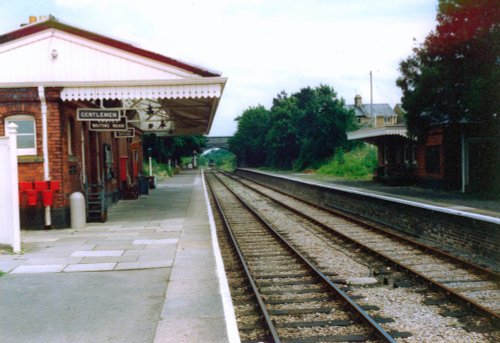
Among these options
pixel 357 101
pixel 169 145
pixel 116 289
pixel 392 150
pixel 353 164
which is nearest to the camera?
pixel 116 289

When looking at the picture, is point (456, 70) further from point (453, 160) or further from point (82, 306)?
point (82, 306)

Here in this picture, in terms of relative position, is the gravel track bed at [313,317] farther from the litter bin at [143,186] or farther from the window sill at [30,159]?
the litter bin at [143,186]

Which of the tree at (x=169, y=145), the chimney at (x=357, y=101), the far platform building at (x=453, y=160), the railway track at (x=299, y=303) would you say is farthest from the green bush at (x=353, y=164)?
the chimney at (x=357, y=101)

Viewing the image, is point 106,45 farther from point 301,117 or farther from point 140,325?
point 301,117

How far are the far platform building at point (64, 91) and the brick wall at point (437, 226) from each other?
5.50m

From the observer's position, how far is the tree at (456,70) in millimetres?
16469

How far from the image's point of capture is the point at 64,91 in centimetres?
1246

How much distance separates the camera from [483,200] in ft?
54.4

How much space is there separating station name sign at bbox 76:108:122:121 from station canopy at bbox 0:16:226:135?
351 millimetres

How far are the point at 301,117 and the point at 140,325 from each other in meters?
45.7

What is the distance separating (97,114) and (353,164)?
26931 mm

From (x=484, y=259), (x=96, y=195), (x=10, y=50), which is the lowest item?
(x=484, y=259)

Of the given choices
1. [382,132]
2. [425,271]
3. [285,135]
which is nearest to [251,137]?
[285,135]

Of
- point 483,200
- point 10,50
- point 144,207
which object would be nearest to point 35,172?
point 10,50
